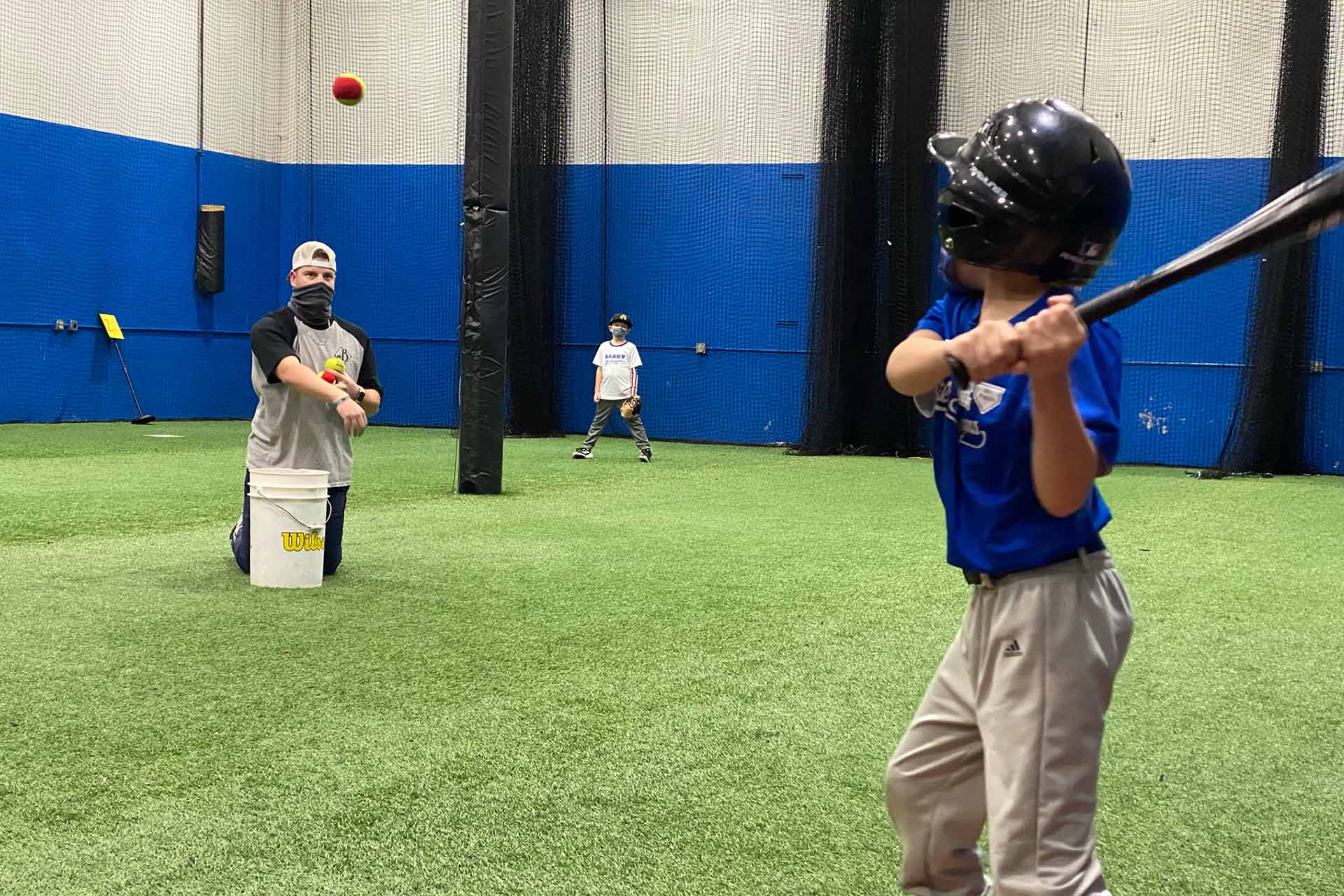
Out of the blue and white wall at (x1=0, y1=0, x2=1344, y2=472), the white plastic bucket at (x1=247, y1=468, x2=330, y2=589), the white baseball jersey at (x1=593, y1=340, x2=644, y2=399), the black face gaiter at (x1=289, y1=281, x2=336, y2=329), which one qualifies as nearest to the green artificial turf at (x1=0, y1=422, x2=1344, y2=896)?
the white plastic bucket at (x1=247, y1=468, x2=330, y2=589)

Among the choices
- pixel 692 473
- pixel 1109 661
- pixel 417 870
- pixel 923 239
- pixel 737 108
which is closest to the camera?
pixel 1109 661

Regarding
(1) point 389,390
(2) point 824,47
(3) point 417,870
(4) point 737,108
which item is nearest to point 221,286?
(1) point 389,390

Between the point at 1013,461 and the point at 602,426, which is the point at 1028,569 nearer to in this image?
the point at 1013,461

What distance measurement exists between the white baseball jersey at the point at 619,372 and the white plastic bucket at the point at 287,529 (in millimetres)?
8204

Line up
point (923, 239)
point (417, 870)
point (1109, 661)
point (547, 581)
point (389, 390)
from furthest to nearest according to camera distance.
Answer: point (389, 390) → point (923, 239) → point (547, 581) → point (417, 870) → point (1109, 661)

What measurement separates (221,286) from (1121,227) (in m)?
16.6

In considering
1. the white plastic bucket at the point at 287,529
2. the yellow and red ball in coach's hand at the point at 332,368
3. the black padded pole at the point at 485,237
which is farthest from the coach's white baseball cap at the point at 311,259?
the black padded pole at the point at 485,237

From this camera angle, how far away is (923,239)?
47.8 ft

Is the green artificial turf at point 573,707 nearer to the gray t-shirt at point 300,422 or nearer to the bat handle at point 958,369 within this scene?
the gray t-shirt at point 300,422

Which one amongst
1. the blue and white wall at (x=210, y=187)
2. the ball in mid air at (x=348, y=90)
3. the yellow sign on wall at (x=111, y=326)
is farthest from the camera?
the yellow sign on wall at (x=111, y=326)

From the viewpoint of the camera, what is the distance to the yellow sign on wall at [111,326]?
52.3 feet

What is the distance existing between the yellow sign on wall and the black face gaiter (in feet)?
35.9

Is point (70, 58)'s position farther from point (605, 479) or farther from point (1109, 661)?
point (1109, 661)

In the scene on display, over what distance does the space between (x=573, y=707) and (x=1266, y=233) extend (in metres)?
2.86
